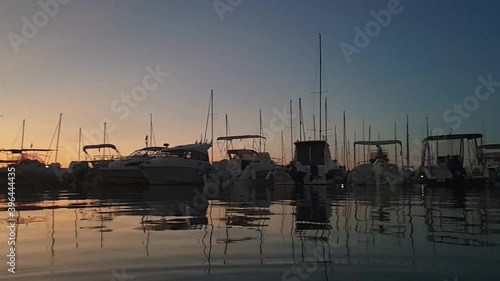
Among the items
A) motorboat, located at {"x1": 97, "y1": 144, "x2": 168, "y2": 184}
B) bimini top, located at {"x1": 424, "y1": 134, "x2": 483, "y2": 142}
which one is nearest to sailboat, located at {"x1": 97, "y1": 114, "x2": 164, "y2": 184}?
motorboat, located at {"x1": 97, "y1": 144, "x2": 168, "y2": 184}

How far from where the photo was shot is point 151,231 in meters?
9.43

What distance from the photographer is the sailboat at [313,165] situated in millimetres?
37062

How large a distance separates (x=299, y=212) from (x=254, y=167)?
27.8 m

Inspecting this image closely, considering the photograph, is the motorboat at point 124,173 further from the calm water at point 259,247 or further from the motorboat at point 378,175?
the calm water at point 259,247

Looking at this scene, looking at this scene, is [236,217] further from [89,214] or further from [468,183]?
[468,183]

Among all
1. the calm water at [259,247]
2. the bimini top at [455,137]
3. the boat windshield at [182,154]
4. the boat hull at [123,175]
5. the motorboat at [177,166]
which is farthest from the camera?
the boat hull at [123,175]

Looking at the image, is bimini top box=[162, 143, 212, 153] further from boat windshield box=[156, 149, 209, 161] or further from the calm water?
the calm water

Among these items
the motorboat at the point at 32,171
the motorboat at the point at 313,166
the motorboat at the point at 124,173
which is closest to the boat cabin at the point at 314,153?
the motorboat at the point at 313,166

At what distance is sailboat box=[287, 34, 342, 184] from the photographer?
37062 millimetres

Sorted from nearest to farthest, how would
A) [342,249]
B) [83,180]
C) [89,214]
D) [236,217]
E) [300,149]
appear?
[342,249] → [236,217] → [89,214] → [300,149] → [83,180]

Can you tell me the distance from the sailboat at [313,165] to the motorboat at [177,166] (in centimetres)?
686

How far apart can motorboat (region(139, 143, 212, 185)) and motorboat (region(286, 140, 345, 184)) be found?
22.5ft

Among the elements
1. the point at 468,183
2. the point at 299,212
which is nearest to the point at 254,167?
the point at 468,183

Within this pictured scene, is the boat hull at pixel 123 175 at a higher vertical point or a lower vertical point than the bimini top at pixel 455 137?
lower
